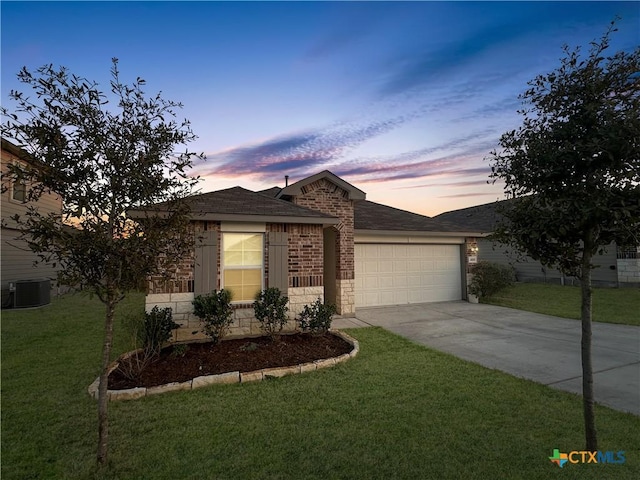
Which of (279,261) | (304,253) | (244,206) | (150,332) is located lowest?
(150,332)

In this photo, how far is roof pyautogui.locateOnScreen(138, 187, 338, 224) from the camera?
288 inches

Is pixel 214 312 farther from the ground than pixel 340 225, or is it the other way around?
pixel 340 225

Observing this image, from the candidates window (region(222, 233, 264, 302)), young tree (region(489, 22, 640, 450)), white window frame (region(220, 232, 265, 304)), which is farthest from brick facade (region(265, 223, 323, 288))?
young tree (region(489, 22, 640, 450))

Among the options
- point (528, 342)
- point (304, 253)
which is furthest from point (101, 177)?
point (528, 342)

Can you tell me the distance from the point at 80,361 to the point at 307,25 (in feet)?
28.8

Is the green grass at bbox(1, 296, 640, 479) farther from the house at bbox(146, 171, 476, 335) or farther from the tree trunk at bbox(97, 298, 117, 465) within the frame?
the house at bbox(146, 171, 476, 335)

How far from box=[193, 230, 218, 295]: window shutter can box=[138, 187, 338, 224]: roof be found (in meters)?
0.47

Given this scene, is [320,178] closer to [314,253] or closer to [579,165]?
[314,253]

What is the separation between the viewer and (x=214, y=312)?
6594mm

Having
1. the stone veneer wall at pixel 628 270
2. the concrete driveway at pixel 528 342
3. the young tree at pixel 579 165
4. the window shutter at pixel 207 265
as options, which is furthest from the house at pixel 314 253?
the stone veneer wall at pixel 628 270

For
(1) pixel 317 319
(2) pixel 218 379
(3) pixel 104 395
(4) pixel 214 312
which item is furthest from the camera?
(1) pixel 317 319

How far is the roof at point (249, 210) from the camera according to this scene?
731cm

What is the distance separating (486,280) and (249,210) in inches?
391

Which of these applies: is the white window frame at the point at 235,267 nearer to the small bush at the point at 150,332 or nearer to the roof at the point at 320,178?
the small bush at the point at 150,332
